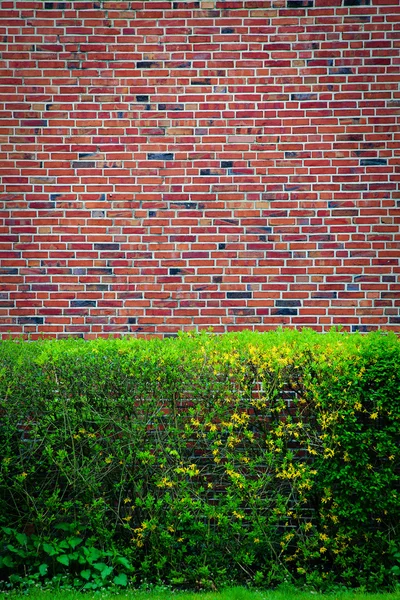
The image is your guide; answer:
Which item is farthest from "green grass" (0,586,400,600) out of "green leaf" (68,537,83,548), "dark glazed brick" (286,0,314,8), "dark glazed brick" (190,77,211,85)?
"dark glazed brick" (286,0,314,8)

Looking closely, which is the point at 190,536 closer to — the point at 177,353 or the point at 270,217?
the point at 177,353

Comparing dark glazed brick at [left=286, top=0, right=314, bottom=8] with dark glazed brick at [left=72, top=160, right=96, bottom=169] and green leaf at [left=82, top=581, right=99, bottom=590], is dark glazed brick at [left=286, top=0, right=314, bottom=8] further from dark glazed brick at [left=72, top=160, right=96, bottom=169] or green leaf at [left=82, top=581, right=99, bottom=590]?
green leaf at [left=82, top=581, right=99, bottom=590]

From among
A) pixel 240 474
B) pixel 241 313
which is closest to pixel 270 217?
pixel 241 313

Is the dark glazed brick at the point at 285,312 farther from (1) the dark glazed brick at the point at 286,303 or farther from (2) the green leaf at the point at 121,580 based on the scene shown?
(2) the green leaf at the point at 121,580

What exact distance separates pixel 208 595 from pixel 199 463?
87cm

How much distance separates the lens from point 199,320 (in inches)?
219

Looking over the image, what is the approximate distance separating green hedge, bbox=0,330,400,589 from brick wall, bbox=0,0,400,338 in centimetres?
93

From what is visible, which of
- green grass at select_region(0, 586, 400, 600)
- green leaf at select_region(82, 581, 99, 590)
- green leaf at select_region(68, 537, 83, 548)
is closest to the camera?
green grass at select_region(0, 586, 400, 600)

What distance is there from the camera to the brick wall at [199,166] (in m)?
5.55

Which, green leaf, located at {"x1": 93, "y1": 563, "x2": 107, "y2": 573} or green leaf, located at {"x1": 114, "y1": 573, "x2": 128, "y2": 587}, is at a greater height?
green leaf, located at {"x1": 93, "y1": 563, "x2": 107, "y2": 573}

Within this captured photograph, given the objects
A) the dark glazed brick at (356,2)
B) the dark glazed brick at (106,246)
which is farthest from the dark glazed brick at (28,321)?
the dark glazed brick at (356,2)

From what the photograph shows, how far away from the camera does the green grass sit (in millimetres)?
4172

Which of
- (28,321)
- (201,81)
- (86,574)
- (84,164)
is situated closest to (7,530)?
(86,574)

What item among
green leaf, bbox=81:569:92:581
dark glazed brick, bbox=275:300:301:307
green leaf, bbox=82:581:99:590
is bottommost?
green leaf, bbox=82:581:99:590
